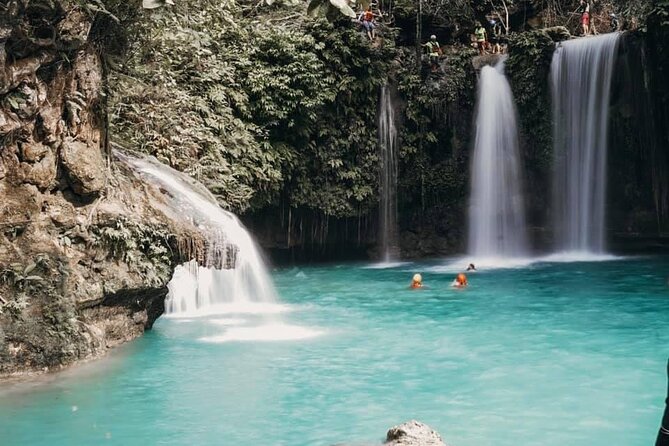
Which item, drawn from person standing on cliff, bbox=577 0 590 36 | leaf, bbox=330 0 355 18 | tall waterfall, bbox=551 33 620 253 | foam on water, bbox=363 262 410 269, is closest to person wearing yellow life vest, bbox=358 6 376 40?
tall waterfall, bbox=551 33 620 253

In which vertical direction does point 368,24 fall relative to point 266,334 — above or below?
above

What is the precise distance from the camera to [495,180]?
77.4ft

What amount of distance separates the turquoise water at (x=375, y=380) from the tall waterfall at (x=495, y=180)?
8.31m

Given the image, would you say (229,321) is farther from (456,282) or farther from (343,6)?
(343,6)

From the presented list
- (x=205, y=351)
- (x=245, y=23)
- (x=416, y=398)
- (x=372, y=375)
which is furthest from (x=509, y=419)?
(x=245, y=23)

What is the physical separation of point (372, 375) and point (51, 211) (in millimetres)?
4350

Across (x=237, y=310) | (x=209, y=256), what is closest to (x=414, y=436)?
(x=209, y=256)

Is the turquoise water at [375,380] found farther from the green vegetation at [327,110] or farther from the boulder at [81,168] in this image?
the green vegetation at [327,110]

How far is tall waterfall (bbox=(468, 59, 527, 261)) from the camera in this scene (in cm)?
2333

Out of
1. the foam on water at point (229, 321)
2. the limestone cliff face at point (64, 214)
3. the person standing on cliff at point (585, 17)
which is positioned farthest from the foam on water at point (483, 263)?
the limestone cliff face at point (64, 214)

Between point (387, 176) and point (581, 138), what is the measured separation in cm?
539

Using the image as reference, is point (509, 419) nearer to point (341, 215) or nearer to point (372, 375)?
point (372, 375)

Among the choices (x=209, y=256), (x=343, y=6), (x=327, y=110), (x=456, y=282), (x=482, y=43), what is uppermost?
(x=482, y=43)

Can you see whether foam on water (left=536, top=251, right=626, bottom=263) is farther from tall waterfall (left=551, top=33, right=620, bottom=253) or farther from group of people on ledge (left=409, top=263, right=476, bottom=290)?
group of people on ledge (left=409, top=263, right=476, bottom=290)
